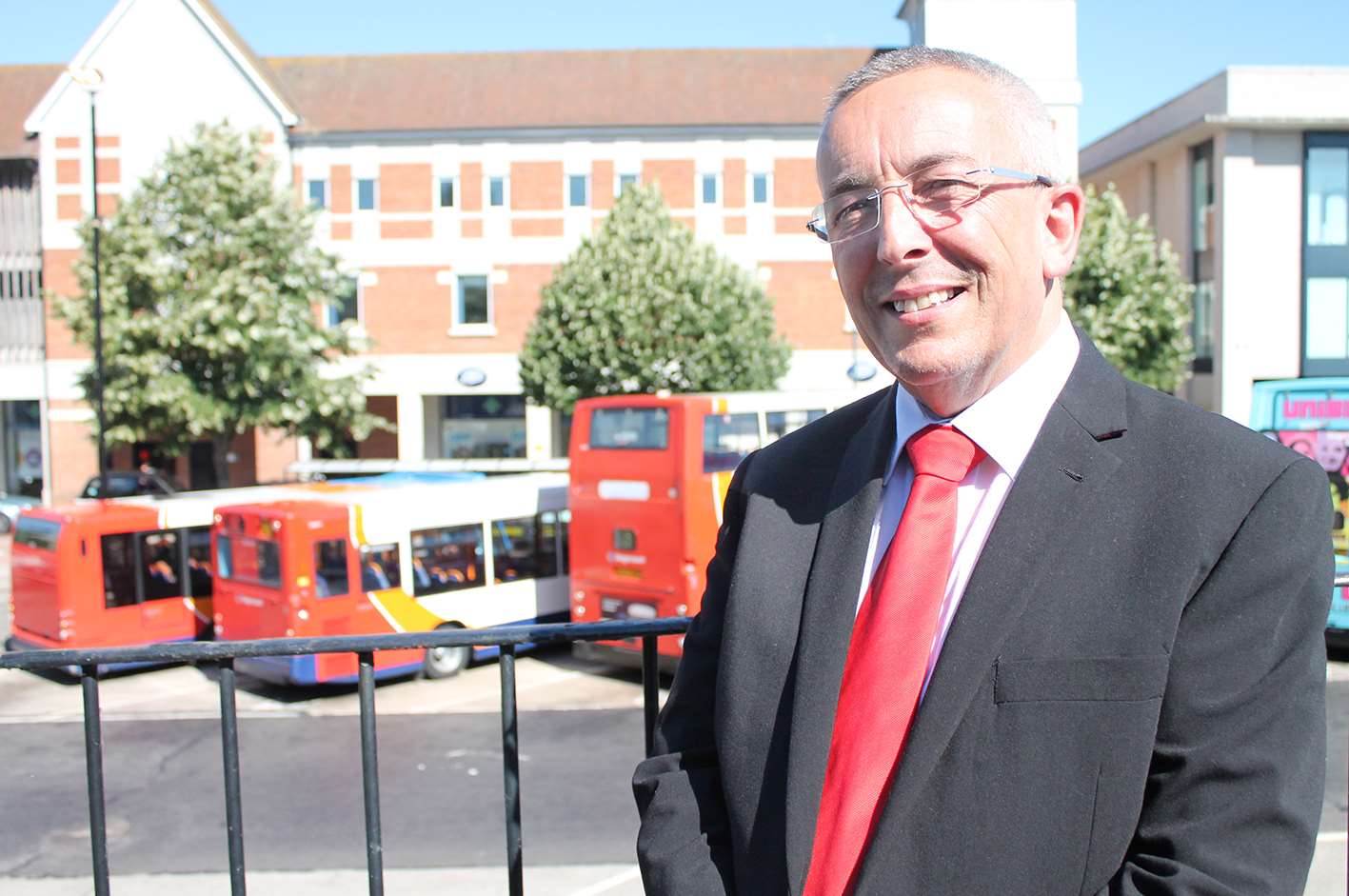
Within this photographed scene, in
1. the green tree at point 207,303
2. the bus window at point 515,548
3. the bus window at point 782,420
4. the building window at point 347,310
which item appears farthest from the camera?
the building window at point 347,310

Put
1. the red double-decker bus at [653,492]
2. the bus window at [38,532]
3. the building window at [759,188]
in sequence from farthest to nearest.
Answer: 1. the building window at [759,188]
2. the bus window at [38,532]
3. the red double-decker bus at [653,492]

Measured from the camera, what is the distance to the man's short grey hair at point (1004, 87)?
1591mm

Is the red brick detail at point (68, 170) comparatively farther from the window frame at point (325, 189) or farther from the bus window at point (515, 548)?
the bus window at point (515, 548)

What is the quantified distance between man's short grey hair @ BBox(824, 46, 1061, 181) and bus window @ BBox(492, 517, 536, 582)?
1376 cm

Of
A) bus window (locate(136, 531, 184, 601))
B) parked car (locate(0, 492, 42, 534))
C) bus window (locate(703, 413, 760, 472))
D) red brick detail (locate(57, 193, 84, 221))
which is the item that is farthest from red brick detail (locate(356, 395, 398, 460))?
bus window (locate(703, 413, 760, 472))

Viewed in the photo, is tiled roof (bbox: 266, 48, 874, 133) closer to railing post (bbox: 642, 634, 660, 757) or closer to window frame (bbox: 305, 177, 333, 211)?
window frame (bbox: 305, 177, 333, 211)

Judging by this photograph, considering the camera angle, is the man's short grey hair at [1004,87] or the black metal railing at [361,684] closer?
the man's short grey hair at [1004,87]

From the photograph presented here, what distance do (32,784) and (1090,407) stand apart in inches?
114

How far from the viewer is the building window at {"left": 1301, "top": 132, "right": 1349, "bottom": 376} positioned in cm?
3005

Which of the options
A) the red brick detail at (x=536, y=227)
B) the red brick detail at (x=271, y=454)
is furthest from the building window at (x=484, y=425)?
the red brick detail at (x=536, y=227)

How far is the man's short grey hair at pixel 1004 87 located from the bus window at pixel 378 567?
491 inches

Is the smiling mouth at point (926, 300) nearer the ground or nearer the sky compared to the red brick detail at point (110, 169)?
nearer the ground

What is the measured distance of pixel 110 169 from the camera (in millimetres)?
30547

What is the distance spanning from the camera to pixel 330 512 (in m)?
13.2
